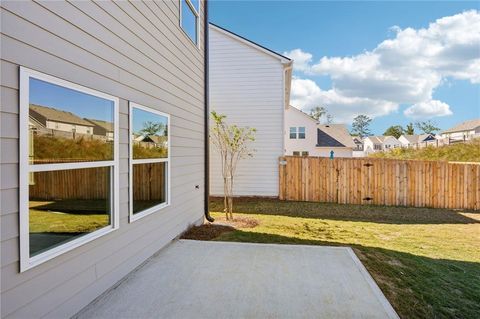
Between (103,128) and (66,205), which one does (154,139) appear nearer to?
(103,128)

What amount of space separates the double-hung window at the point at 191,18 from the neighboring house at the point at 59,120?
3369mm

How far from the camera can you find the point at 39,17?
2.07 meters

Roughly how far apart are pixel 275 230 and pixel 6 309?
4802mm

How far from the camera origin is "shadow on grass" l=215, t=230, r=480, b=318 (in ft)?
9.50

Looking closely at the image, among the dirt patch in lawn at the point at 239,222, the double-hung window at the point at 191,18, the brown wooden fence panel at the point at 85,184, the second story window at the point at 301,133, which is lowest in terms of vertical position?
the dirt patch in lawn at the point at 239,222

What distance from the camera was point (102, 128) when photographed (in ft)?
9.51

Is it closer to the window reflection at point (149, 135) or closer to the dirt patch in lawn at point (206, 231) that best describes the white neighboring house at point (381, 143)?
the dirt patch in lawn at point (206, 231)

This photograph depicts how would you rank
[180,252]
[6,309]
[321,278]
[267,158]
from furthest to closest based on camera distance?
[267,158] < [180,252] < [321,278] < [6,309]

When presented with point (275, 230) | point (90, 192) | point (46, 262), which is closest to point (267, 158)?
point (275, 230)

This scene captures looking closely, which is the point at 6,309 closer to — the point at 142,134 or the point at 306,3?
the point at 142,134

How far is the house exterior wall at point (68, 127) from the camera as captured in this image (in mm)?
2273

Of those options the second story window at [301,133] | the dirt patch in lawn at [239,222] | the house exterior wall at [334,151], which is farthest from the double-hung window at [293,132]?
the dirt patch in lawn at [239,222]

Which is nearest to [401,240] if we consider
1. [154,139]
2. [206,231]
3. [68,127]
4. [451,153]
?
[206,231]

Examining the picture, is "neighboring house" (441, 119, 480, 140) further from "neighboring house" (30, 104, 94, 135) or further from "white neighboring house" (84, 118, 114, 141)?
"neighboring house" (30, 104, 94, 135)
